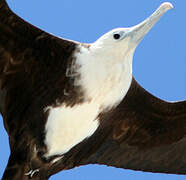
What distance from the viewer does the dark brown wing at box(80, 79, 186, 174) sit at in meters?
5.77

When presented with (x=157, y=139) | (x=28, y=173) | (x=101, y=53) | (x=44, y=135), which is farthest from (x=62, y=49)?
(x=157, y=139)

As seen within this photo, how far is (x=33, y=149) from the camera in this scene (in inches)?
212

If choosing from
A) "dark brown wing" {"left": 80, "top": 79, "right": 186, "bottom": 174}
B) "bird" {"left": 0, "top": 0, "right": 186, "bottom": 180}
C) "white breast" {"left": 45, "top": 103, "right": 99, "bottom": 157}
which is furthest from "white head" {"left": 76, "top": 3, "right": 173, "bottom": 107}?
"dark brown wing" {"left": 80, "top": 79, "right": 186, "bottom": 174}

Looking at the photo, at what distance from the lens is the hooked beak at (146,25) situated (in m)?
5.18

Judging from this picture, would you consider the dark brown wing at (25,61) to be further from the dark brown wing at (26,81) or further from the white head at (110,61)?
the white head at (110,61)

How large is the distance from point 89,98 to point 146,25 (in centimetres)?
69

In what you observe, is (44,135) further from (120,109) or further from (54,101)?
(120,109)

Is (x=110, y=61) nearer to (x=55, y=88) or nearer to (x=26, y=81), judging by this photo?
(x=55, y=88)

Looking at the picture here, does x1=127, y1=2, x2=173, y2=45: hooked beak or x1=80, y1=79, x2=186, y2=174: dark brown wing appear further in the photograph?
x1=80, y1=79, x2=186, y2=174: dark brown wing

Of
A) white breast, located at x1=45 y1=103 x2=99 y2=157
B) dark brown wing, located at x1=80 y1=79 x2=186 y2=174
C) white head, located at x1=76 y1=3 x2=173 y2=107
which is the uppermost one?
white head, located at x1=76 y1=3 x2=173 y2=107

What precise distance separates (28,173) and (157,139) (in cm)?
126

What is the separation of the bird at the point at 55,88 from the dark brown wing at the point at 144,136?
0.13 metres

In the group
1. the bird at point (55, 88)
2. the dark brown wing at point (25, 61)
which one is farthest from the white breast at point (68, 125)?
the dark brown wing at point (25, 61)

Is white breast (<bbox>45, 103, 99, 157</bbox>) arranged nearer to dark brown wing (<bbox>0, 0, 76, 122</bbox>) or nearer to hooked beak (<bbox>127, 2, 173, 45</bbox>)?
dark brown wing (<bbox>0, 0, 76, 122</bbox>)
